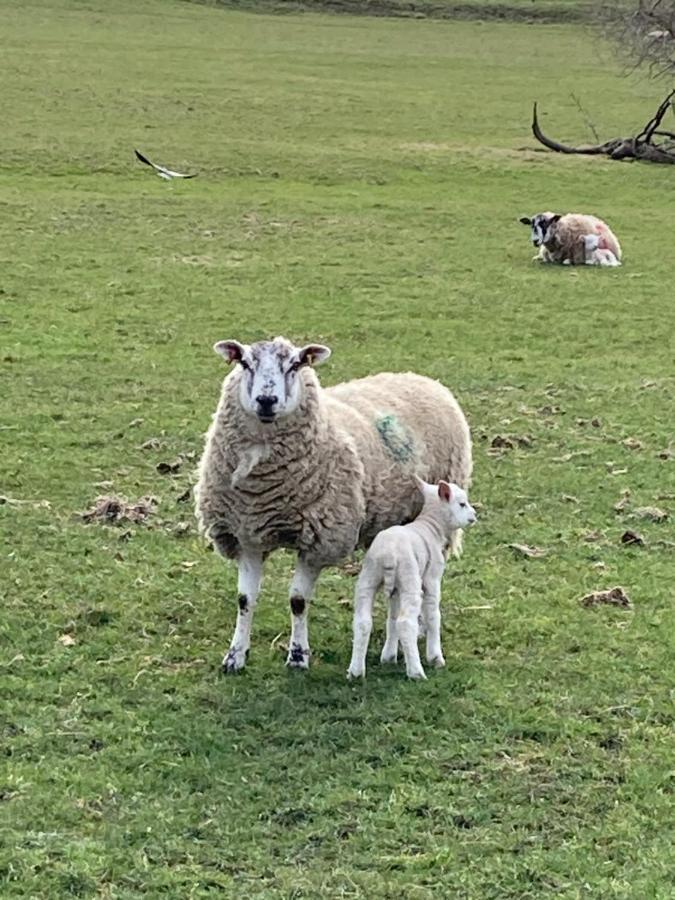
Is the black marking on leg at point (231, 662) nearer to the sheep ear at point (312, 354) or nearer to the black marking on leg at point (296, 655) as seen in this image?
the black marking on leg at point (296, 655)

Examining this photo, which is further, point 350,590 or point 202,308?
point 202,308

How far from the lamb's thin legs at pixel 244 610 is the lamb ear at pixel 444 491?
35.8 inches

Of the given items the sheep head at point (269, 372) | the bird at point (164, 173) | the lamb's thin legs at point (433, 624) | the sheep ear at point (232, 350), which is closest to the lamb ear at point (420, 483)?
the lamb's thin legs at point (433, 624)

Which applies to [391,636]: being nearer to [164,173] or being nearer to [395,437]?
[395,437]

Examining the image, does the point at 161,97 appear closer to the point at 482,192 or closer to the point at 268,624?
the point at 482,192

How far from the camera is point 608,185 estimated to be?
1058 inches

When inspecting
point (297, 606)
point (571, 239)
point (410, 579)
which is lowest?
point (571, 239)

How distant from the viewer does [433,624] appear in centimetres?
630

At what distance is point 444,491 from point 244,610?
3.65 feet

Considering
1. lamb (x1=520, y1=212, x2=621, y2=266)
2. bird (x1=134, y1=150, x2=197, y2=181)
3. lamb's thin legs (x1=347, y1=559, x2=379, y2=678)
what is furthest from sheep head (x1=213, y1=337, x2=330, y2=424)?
bird (x1=134, y1=150, x2=197, y2=181)

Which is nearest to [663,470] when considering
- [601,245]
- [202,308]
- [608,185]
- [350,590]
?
[350,590]

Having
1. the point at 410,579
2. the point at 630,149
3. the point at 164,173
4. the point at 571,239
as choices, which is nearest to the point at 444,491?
the point at 410,579

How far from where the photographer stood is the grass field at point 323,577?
4824mm

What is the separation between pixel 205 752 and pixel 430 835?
3.48ft
